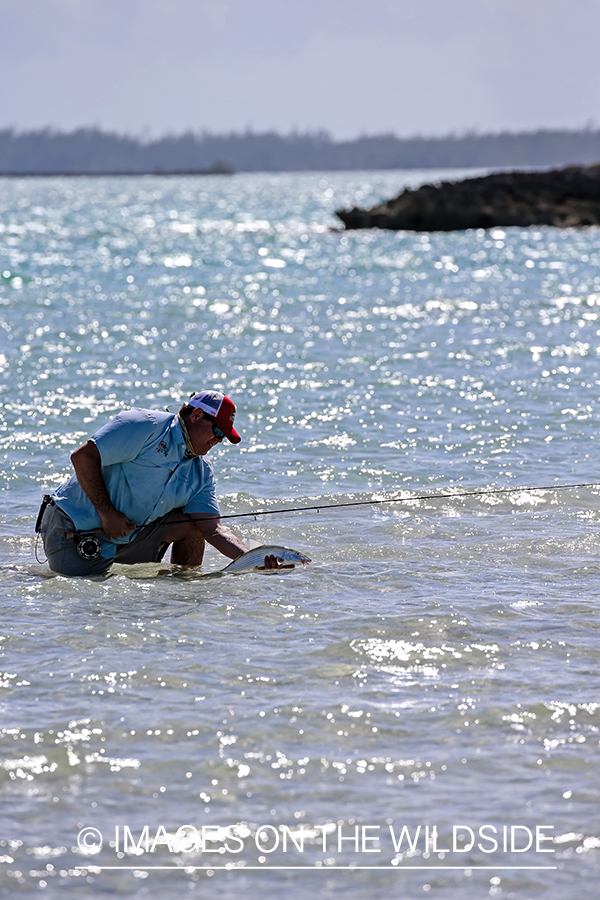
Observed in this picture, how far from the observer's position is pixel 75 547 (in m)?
6.08

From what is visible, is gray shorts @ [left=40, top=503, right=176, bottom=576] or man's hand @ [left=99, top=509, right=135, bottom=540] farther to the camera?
gray shorts @ [left=40, top=503, right=176, bottom=576]

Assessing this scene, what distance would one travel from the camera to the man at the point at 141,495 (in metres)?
5.84

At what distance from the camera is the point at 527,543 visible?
277 inches

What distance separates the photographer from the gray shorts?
608 centimetres

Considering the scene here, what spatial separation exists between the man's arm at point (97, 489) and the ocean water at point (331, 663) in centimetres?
33

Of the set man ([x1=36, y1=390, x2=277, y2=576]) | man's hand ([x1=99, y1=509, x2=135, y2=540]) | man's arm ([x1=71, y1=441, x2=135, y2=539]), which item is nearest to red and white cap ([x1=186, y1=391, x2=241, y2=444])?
man ([x1=36, y1=390, x2=277, y2=576])

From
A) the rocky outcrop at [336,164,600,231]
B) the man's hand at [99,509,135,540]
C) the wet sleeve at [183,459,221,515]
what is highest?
the rocky outcrop at [336,164,600,231]

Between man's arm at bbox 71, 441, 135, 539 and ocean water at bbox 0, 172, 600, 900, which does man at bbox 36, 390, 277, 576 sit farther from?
ocean water at bbox 0, 172, 600, 900

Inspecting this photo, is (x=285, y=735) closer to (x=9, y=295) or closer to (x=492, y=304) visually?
(x=492, y=304)

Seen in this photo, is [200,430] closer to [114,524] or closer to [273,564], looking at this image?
[114,524]

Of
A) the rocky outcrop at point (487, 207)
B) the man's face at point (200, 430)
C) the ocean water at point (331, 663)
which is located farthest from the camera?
the rocky outcrop at point (487, 207)

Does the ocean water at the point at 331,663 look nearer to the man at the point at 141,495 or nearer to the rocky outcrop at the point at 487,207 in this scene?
the man at the point at 141,495

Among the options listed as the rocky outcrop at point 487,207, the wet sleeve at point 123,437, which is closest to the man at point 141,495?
the wet sleeve at point 123,437

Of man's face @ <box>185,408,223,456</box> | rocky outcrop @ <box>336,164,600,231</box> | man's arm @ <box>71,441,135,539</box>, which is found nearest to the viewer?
man's arm @ <box>71,441,135,539</box>
